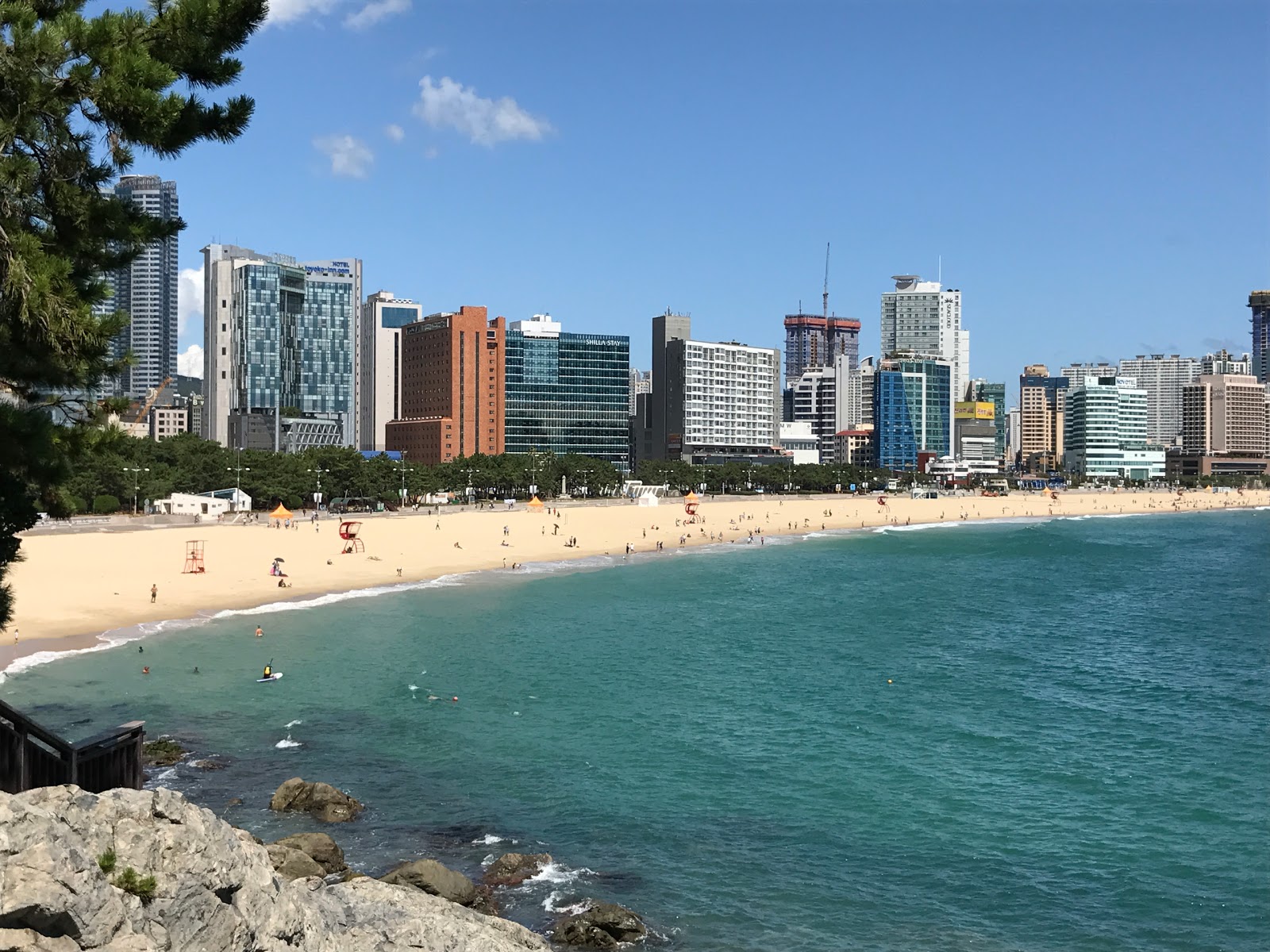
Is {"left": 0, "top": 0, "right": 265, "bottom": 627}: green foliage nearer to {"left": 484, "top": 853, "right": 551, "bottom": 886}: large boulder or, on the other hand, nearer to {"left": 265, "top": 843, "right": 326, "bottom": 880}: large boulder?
{"left": 265, "top": 843, "right": 326, "bottom": 880}: large boulder

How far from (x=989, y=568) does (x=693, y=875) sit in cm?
7496

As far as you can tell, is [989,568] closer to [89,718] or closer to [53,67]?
[89,718]

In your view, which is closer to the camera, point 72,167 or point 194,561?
point 72,167

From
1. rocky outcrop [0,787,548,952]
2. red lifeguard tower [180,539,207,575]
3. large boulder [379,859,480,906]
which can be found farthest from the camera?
red lifeguard tower [180,539,207,575]

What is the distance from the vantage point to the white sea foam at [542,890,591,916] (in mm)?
20797

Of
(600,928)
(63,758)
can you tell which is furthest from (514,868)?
(63,758)

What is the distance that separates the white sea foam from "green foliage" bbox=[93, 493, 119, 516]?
8577 cm

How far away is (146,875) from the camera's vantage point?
11500 millimetres

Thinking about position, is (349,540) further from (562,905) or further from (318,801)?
(562,905)

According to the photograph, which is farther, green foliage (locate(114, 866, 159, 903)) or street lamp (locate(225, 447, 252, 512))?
street lamp (locate(225, 447, 252, 512))

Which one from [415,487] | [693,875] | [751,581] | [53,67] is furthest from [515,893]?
[415,487]

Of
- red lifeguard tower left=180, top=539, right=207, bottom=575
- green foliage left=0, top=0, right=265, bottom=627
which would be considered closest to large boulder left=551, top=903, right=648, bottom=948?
green foliage left=0, top=0, right=265, bottom=627

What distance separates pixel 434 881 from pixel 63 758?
330 inches

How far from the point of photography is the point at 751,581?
3056 inches
